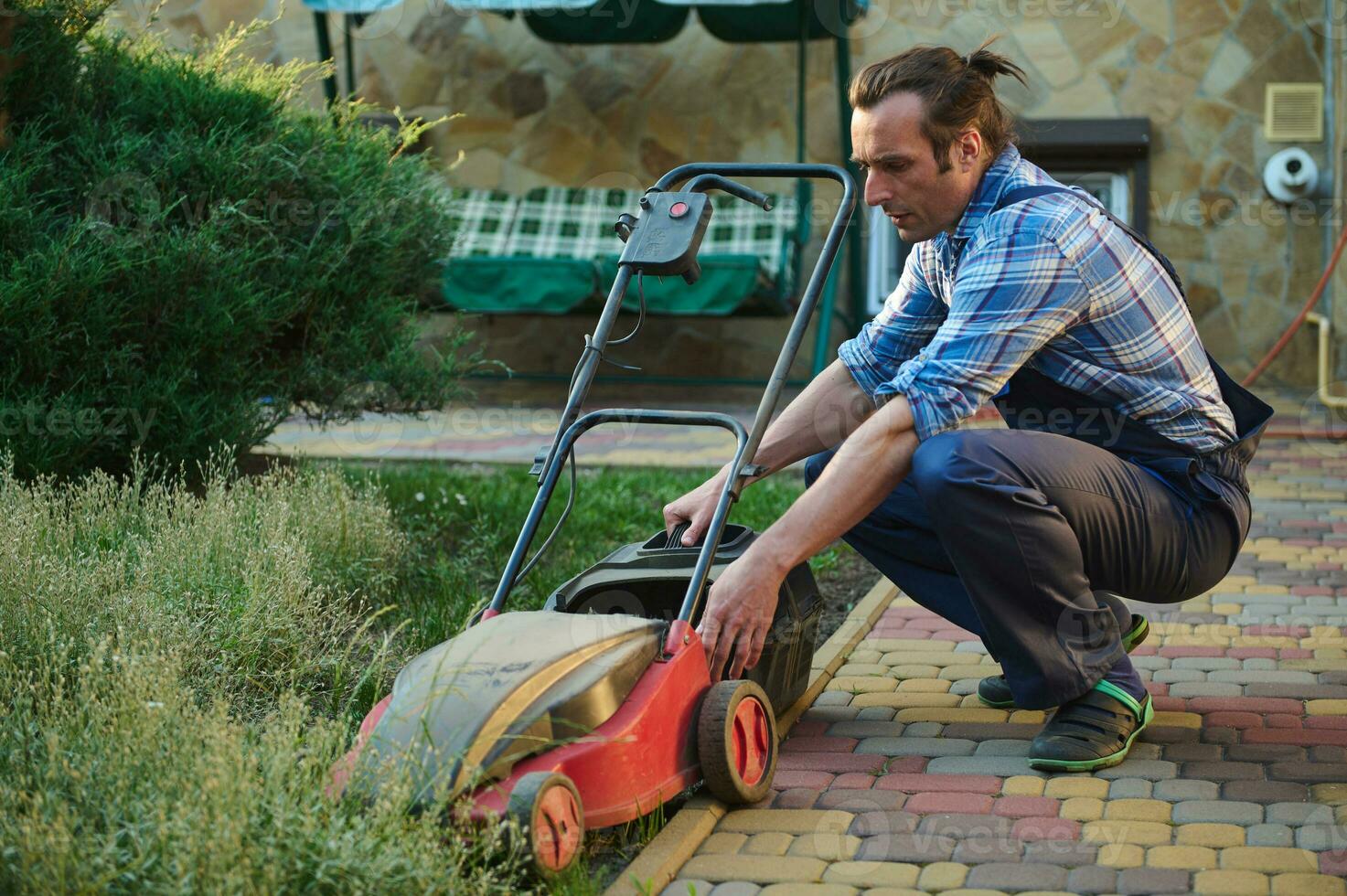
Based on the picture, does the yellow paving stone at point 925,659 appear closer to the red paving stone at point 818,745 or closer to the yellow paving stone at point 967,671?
the yellow paving stone at point 967,671

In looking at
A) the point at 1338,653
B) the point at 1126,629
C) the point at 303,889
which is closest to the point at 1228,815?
the point at 1126,629

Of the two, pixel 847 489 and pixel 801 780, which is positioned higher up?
pixel 847 489

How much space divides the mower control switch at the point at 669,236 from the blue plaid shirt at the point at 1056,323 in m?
0.52

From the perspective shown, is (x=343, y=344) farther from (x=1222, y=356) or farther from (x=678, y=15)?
(x=1222, y=356)

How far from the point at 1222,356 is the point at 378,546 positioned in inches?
274

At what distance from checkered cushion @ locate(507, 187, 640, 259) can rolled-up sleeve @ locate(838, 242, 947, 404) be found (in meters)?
6.26

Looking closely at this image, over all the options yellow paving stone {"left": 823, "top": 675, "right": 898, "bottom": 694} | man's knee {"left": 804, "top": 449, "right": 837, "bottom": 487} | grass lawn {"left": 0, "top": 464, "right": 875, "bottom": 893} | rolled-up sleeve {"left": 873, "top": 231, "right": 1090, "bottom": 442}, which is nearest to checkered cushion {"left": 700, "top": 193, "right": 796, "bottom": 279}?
grass lawn {"left": 0, "top": 464, "right": 875, "bottom": 893}

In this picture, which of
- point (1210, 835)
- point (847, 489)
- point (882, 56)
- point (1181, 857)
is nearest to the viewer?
point (1181, 857)

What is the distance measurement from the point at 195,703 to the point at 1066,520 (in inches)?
77.8

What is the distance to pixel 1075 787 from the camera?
3.13 m

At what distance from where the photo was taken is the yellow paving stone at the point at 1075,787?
3.08 meters

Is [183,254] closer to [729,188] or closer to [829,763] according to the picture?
[729,188]

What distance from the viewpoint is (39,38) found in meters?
5.19

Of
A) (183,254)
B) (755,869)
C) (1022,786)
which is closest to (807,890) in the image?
(755,869)
